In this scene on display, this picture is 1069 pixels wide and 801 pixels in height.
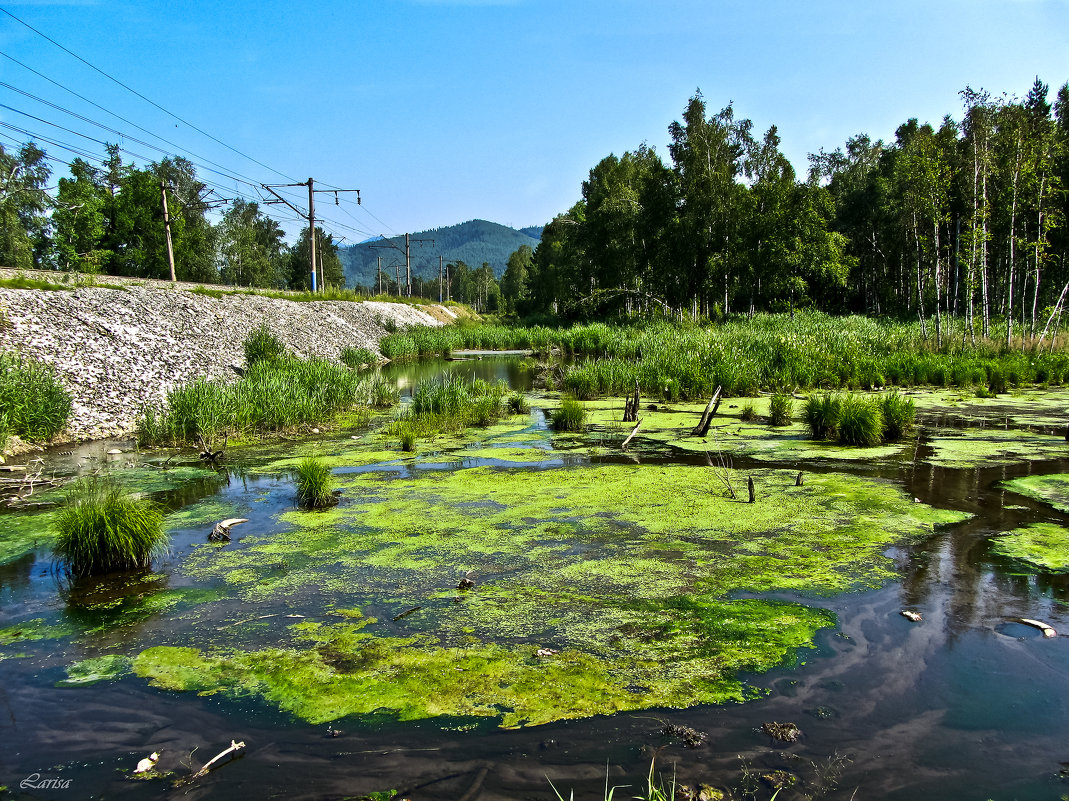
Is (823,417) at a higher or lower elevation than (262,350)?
lower

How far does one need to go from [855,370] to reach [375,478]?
11.1 meters

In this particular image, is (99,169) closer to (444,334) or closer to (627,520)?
(444,334)

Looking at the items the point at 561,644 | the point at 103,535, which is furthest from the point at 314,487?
the point at 561,644

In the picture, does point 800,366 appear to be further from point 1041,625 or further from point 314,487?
point 314,487

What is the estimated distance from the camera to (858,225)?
35.3 m

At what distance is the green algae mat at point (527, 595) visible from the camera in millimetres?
3348

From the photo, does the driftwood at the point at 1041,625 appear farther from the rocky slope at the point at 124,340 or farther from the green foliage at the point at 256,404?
the rocky slope at the point at 124,340

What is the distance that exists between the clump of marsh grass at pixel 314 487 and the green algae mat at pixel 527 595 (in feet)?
0.74

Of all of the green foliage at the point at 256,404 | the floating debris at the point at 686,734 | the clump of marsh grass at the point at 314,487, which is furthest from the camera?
the green foliage at the point at 256,404

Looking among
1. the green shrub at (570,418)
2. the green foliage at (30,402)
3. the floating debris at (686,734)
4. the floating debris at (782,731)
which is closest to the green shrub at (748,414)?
the green shrub at (570,418)

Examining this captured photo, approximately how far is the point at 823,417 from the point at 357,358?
53.7 ft

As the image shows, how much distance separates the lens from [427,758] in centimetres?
282

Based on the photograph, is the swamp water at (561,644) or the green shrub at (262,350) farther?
the green shrub at (262,350)

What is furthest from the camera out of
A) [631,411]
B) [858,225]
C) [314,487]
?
[858,225]
